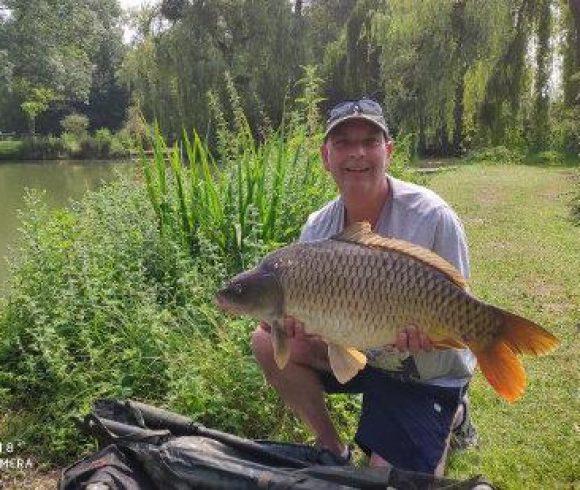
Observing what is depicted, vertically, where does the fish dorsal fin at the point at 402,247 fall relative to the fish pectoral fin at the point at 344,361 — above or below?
above

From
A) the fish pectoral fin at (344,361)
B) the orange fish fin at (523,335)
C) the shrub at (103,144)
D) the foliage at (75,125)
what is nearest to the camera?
the orange fish fin at (523,335)

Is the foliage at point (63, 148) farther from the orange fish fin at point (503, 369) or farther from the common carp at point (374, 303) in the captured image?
the orange fish fin at point (503, 369)

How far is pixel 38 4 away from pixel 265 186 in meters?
30.2

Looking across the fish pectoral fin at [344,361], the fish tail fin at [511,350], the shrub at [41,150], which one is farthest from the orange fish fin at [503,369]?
the shrub at [41,150]

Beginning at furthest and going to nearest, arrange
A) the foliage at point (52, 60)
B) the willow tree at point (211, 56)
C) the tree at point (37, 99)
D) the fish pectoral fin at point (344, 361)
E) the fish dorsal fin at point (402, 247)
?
the tree at point (37, 99) < the foliage at point (52, 60) < the willow tree at point (211, 56) < the fish pectoral fin at point (344, 361) < the fish dorsal fin at point (402, 247)

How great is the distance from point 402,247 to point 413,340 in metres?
0.26

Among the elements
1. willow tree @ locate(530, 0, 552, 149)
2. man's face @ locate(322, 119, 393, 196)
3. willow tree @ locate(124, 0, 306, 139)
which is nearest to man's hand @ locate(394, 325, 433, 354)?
man's face @ locate(322, 119, 393, 196)

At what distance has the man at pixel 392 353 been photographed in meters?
2.10

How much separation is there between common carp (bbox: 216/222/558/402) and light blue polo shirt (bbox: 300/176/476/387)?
0.75 feet

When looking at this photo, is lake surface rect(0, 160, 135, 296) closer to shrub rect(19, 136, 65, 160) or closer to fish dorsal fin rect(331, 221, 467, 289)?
shrub rect(19, 136, 65, 160)

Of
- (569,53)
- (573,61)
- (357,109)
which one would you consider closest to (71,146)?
(569,53)

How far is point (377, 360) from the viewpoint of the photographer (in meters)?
2.19

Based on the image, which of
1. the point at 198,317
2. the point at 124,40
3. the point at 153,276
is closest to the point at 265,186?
the point at 153,276

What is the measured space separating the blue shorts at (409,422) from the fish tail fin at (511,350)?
0.39 metres
